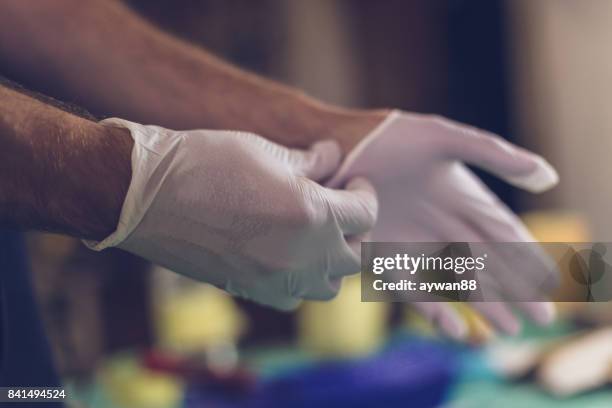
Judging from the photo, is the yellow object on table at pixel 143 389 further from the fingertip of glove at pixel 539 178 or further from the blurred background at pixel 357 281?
the fingertip of glove at pixel 539 178

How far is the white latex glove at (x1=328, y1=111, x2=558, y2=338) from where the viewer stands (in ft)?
1.47

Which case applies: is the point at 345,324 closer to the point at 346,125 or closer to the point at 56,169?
the point at 346,125

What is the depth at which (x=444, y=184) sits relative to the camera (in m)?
0.49

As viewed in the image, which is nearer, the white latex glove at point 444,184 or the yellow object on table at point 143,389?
the white latex glove at point 444,184

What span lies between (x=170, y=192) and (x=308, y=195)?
0.08 m

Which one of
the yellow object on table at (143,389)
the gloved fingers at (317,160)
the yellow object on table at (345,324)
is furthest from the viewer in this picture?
the yellow object on table at (345,324)

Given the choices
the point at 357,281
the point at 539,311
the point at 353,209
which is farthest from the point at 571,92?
the point at 353,209

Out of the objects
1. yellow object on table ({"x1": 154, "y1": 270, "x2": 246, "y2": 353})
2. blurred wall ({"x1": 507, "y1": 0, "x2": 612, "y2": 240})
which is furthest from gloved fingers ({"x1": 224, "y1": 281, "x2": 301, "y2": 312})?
blurred wall ({"x1": 507, "y1": 0, "x2": 612, "y2": 240})

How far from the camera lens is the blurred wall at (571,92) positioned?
142 centimetres

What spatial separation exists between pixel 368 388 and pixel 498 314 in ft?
0.88

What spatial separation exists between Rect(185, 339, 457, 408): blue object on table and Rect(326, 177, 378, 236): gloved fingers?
0.35m

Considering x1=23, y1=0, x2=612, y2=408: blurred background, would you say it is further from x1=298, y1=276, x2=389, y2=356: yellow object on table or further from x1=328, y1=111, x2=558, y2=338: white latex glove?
x1=328, y1=111, x2=558, y2=338: white latex glove

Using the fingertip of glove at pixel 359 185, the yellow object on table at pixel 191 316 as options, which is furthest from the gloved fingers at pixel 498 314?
the yellow object on table at pixel 191 316

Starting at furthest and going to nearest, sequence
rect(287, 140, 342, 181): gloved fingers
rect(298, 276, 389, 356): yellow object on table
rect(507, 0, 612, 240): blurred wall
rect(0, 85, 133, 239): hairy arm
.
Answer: rect(507, 0, 612, 240): blurred wall, rect(298, 276, 389, 356): yellow object on table, rect(287, 140, 342, 181): gloved fingers, rect(0, 85, 133, 239): hairy arm
